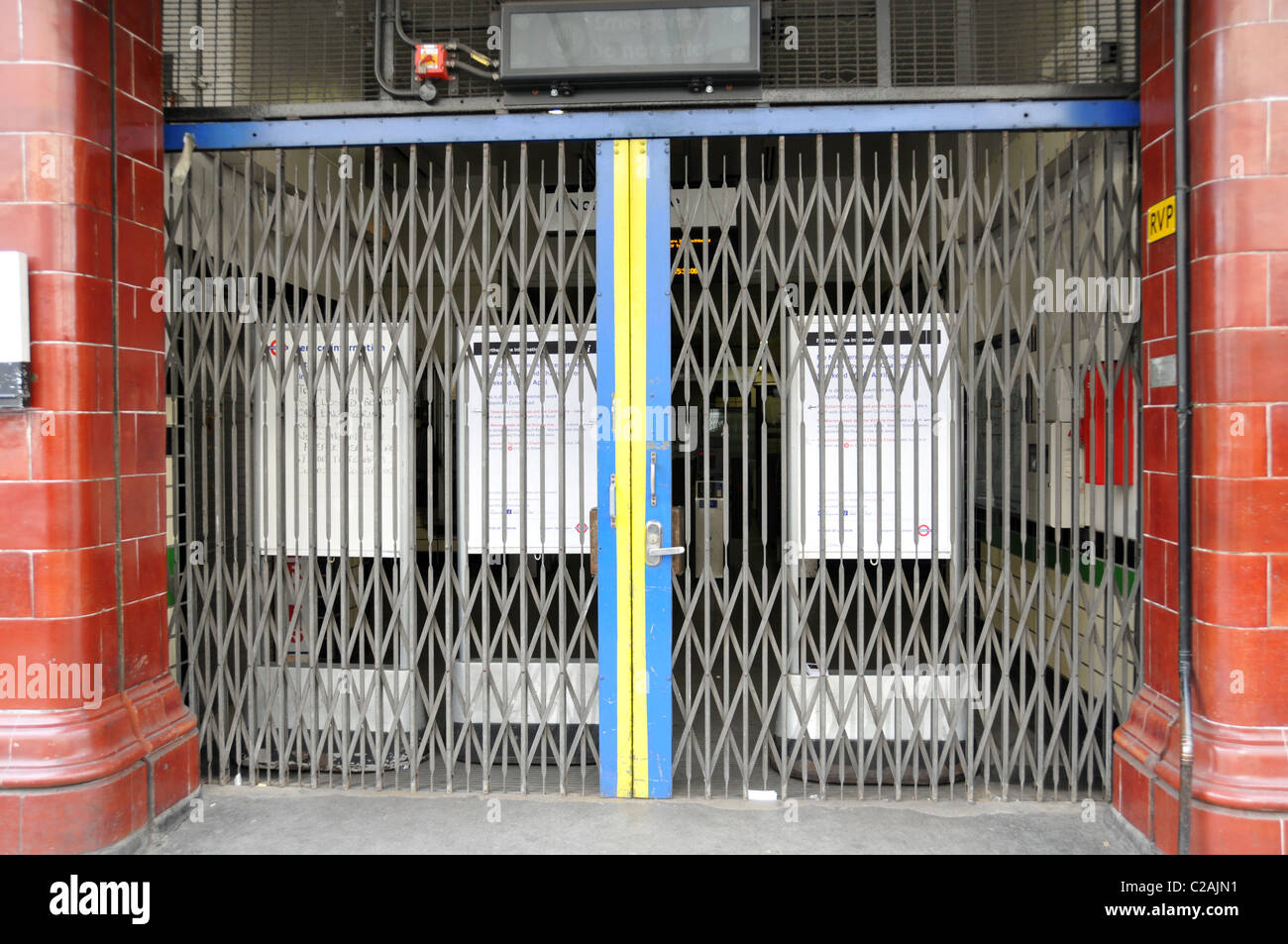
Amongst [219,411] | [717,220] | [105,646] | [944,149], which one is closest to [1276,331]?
[944,149]

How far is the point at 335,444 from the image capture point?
14.8ft

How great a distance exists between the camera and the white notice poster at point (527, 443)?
417cm

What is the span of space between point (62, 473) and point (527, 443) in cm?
198

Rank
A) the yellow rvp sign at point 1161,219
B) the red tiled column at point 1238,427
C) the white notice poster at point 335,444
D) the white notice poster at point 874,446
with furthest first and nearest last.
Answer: the white notice poster at point 335,444 < the white notice poster at point 874,446 < the yellow rvp sign at point 1161,219 < the red tiled column at point 1238,427

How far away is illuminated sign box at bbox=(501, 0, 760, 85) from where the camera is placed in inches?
155

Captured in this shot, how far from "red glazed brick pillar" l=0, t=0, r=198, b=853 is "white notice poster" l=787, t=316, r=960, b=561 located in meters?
3.10

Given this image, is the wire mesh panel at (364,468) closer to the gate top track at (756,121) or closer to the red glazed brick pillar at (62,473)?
the gate top track at (756,121)

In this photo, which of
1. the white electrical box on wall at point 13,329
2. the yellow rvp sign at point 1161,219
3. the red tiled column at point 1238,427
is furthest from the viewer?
the yellow rvp sign at point 1161,219

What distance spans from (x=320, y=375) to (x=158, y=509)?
998 mm

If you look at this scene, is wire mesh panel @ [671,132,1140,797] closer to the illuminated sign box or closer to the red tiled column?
the illuminated sign box

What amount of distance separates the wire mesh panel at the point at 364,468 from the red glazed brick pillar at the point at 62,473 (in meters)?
0.59

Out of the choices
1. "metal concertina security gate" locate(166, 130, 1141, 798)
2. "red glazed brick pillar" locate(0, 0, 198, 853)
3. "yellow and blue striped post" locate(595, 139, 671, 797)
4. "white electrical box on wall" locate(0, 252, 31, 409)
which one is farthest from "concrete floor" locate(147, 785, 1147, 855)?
"white electrical box on wall" locate(0, 252, 31, 409)

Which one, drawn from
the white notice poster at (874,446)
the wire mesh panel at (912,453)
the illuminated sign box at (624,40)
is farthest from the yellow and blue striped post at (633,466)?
the white notice poster at (874,446)

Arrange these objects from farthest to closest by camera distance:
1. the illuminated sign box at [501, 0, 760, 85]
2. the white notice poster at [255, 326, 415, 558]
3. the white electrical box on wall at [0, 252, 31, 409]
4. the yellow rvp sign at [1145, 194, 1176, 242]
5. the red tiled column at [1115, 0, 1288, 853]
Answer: the white notice poster at [255, 326, 415, 558], the illuminated sign box at [501, 0, 760, 85], the yellow rvp sign at [1145, 194, 1176, 242], the white electrical box on wall at [0, 252, 31, 409], the red tiled column at [1115, 0, 1288, 853]
